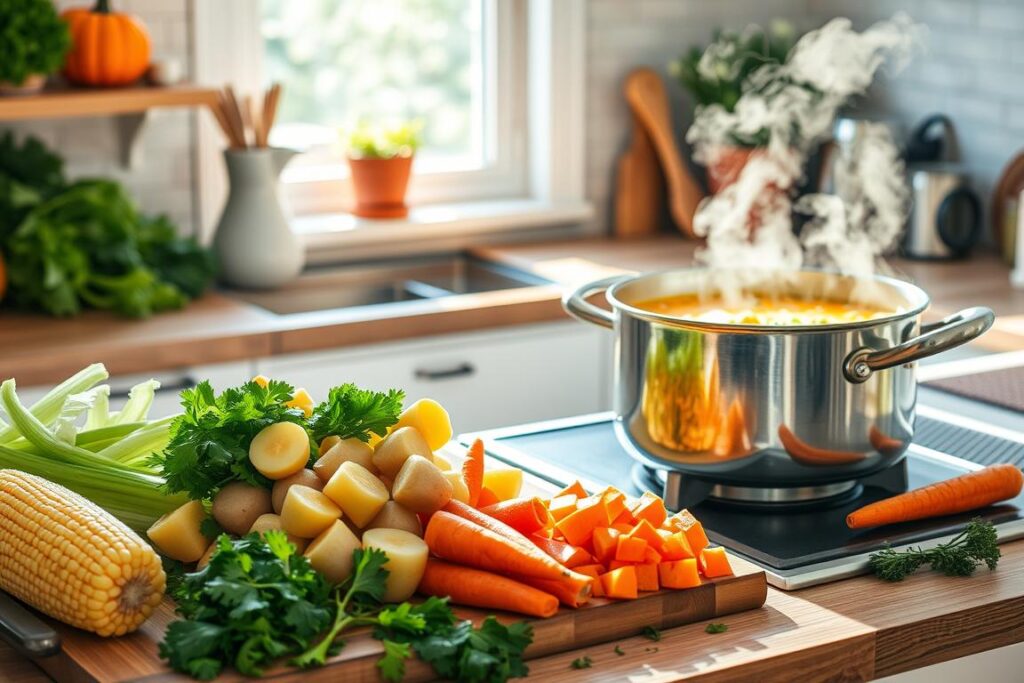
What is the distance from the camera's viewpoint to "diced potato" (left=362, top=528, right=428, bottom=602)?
4.26 feet

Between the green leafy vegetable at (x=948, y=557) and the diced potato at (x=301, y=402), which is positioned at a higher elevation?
the diced potato at (x=301, y=402)

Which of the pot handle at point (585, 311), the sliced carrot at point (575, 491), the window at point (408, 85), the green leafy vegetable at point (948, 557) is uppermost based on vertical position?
the window at point (408, 85)

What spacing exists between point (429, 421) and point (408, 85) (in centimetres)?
249

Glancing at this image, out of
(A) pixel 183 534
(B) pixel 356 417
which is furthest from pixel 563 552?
(A) pixel 183 534

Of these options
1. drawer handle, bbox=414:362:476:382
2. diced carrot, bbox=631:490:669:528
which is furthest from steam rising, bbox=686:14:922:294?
diced carrot, bbox=631:490:669:528

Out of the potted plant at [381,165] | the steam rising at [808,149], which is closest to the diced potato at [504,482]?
the steam rising at [808,149]

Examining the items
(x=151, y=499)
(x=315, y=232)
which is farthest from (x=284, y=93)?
(x=151, y=499)

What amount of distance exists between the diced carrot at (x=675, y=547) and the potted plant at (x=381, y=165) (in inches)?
94.4

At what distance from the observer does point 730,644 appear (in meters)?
1.32

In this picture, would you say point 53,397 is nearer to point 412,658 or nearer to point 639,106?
point 412,658

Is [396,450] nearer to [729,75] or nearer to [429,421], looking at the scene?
[429,421]

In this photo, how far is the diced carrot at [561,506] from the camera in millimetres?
1449

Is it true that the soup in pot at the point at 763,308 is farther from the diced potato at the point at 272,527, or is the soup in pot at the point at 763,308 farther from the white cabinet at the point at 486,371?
the white cabinet at the point at 486,371

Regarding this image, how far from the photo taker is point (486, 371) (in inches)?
127
